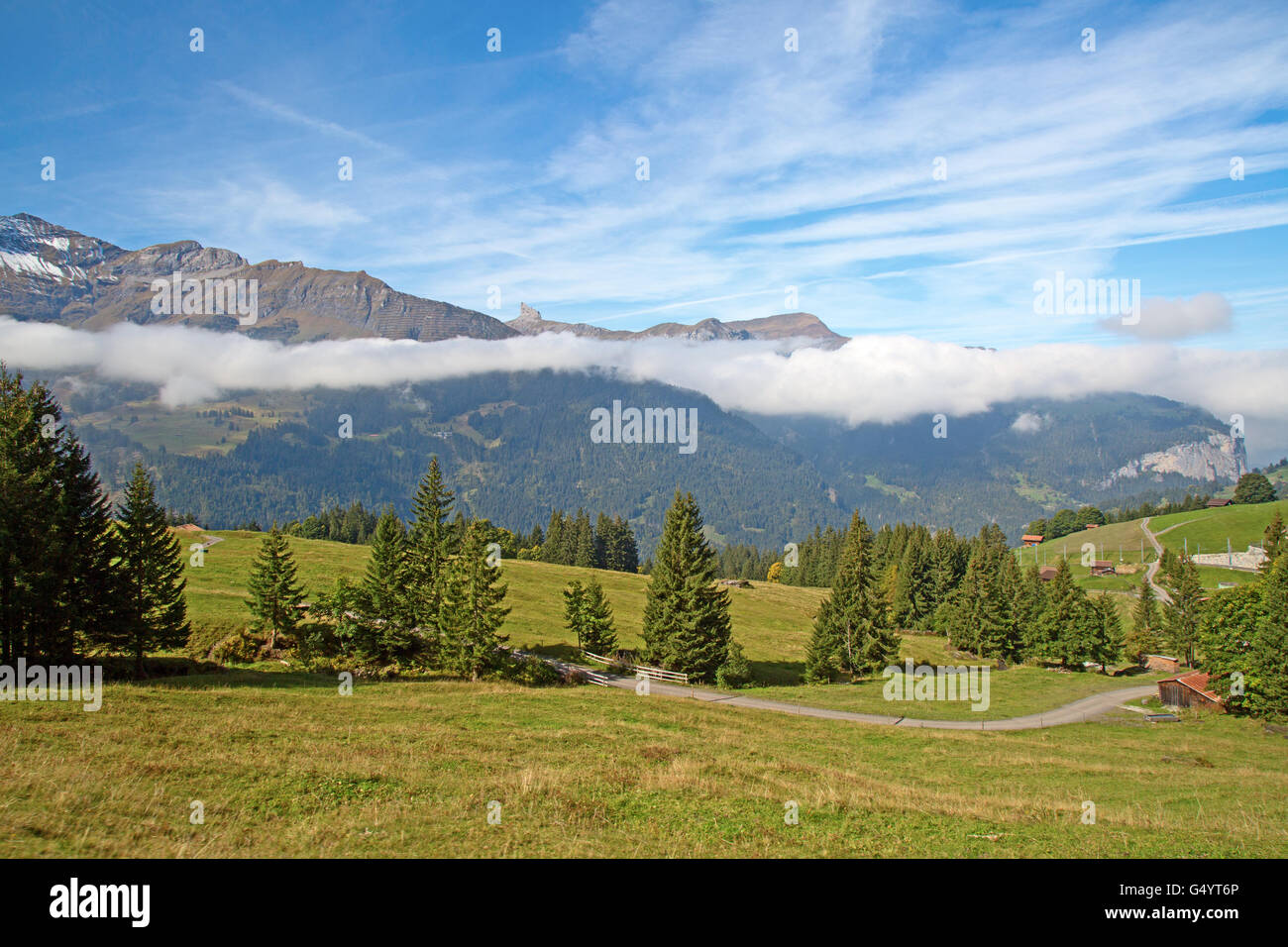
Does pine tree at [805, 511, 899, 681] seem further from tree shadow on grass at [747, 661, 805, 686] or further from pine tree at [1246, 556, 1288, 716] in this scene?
pine tree at [1246, 556, 1288, 716]

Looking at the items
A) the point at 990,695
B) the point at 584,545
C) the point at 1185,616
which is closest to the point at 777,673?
the point at 990,695

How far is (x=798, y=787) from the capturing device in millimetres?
21391

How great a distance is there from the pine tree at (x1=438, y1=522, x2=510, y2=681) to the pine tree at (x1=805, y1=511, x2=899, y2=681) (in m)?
35.4

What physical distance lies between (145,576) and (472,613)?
19.3m

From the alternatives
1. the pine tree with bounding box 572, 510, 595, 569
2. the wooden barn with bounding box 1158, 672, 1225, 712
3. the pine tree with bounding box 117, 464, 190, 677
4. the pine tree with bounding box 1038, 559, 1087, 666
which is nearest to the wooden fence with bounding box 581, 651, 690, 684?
the pine tree with bounding box 117, 464, 190, 677

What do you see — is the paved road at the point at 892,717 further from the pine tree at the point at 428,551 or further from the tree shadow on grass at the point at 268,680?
the tree shadow on grass at the point at 268,680

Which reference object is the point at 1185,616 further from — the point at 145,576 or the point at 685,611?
the point at 145,576

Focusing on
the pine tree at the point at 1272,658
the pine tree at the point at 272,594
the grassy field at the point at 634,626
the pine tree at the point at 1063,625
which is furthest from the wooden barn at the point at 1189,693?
the pine tree at the point at 272,594

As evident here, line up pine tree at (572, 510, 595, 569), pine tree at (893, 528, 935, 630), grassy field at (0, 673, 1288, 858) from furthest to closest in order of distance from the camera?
pine tree at (572, 510, 595, 569)
pine tree at (893, 528, 935, 630)
grassy field at (0, 673, 1288, 858)

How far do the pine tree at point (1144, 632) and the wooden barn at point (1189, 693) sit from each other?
5230cm

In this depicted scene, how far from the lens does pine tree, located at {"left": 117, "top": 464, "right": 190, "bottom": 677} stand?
39594mm

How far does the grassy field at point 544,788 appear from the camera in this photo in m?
13.9

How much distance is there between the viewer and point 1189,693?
201 ft
